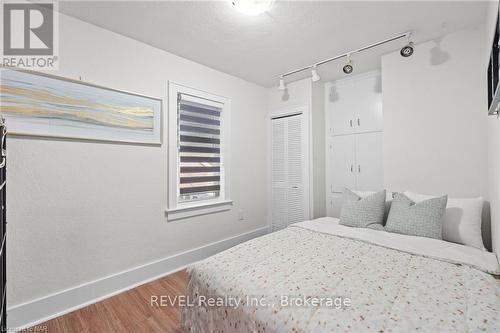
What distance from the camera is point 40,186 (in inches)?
71.8

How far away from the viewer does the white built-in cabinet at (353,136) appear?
3.12 meters

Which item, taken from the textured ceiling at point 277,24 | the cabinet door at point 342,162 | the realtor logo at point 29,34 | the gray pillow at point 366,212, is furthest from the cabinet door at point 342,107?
the realtor logo at point 29,34

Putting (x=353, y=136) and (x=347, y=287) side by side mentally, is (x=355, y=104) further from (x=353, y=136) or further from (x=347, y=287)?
(x=347, y=287)

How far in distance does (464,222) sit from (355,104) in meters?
1.98

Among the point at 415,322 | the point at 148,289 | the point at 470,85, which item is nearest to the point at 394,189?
the point at 470,85

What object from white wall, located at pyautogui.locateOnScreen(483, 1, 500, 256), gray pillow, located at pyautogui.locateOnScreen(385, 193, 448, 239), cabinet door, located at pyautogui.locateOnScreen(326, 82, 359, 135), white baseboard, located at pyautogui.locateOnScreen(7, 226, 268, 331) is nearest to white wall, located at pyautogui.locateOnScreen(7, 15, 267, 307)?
white baseboard, located at pyautogui.locateOnScreen(7, 226, 268, 331)

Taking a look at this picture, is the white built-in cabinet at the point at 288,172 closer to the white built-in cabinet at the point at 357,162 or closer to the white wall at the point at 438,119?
the white built-in cabinet at the point at 357,162

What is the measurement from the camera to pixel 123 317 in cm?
186

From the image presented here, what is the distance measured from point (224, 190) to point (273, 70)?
1849 millimetres

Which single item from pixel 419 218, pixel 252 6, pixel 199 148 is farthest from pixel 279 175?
pixel 252 6

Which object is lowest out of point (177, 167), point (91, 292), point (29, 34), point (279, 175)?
point (91, 292)

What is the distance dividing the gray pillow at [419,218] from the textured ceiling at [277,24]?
163cm

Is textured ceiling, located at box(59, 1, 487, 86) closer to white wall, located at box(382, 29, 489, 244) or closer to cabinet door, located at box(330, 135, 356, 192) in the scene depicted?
white wall, located at box(382, 29, 489, 244)

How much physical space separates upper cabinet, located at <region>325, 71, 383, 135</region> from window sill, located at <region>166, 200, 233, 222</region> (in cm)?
203
